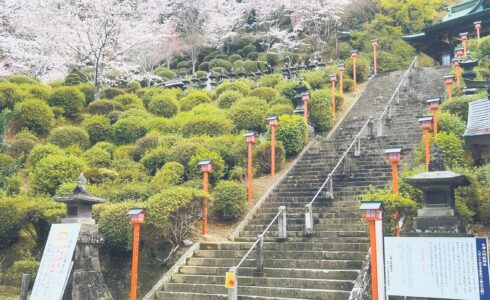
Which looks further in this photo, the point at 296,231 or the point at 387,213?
the point at 296,231

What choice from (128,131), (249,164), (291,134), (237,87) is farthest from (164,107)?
(249,164)

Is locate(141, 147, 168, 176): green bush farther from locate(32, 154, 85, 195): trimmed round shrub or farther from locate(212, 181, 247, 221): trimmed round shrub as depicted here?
locate(212, 181, 247, 221): trimmed round shrub

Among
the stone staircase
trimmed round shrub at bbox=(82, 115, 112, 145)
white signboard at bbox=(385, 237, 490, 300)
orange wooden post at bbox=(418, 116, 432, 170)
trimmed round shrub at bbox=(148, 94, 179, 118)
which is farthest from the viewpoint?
trimmed round shrub at bbox=(148, 94, 179, 118)

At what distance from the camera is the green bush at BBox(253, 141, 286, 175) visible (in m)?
16.5

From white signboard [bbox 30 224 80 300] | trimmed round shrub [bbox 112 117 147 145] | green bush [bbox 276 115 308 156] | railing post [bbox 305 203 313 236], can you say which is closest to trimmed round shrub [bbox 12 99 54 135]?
trimmed round shrub [bbox 112 117 147 145]

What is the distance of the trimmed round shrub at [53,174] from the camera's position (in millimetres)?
15680

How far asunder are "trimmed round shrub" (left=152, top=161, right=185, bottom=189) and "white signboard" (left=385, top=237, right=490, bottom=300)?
918 cm

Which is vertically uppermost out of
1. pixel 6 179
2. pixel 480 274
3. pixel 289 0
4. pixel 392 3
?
pixel 289 0

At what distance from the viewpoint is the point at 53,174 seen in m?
15.7

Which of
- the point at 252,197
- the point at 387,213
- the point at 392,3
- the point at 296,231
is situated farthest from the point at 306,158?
the point at 392,3

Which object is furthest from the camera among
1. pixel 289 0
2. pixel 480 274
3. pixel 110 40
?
pixel 289 0

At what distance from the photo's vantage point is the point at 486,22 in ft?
89.2

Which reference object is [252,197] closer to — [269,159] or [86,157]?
[269,159]

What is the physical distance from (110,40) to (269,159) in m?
17.0
